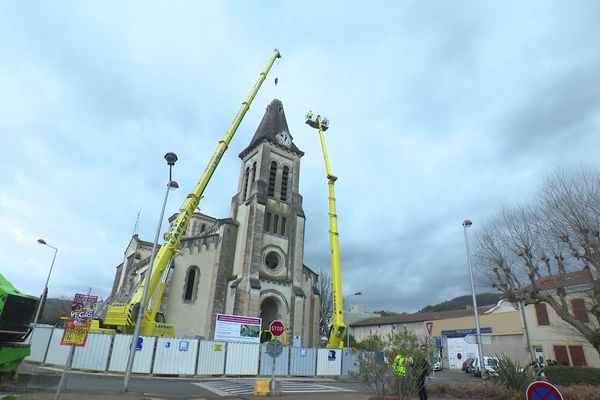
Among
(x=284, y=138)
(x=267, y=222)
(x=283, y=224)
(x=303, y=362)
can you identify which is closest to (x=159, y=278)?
(x=303, y=362)

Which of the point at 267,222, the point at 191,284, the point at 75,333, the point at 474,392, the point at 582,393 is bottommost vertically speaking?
the point at 474,392

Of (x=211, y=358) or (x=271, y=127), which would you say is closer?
(x=211, y=358)

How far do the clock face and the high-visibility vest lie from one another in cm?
2800

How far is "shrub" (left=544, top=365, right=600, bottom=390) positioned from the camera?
15.7 metres

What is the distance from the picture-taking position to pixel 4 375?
870cm

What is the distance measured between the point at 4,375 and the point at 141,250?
34360 millimetres

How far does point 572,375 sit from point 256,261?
19349 mm

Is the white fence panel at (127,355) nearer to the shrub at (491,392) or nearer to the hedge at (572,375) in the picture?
the shrub at (491,392)

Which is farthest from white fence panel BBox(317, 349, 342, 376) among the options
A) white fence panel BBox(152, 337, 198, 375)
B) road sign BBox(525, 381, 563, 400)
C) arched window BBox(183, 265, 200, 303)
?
road sign BBox(525, 381, 563, 400)

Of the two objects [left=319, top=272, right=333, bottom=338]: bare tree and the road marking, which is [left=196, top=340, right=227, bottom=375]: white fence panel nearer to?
the road marking

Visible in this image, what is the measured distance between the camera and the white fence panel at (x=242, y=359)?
18.8 metres

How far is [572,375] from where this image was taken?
54.5 ft

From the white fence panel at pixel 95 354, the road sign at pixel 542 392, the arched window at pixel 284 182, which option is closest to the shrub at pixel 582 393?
the road sign at pixel 542 392

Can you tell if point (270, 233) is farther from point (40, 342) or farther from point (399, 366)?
point (399, 366)
